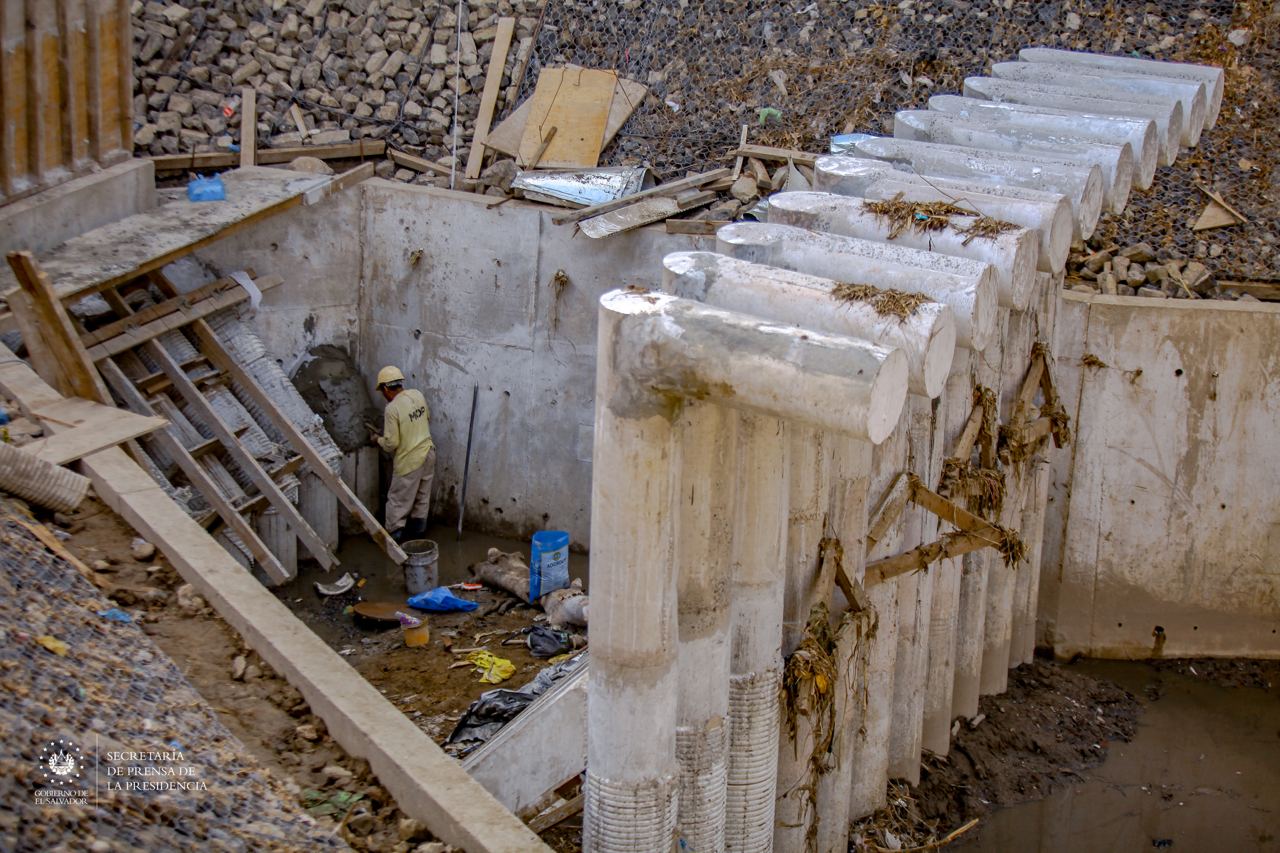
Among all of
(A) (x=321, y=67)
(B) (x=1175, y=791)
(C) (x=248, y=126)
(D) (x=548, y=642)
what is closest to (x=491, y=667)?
(D) (x=548, y=642)

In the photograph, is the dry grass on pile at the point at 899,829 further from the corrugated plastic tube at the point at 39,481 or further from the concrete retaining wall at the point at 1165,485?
the corrugated plastic tube at the point at 39,481

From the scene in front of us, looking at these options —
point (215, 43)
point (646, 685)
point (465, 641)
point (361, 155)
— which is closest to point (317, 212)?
point (361, 155)

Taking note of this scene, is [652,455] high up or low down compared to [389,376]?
up

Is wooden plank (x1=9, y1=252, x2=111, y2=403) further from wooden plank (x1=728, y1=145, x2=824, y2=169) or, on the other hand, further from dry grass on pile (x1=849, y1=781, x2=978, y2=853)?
wooden plank (x1=728, y1=145, x2=824, y2=169)

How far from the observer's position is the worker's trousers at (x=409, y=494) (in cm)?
1496

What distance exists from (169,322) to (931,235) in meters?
7.40

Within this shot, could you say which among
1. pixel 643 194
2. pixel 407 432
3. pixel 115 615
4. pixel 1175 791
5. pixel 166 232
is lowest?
pixel 1175 791

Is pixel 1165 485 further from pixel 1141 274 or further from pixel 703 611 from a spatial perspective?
pixel 703 611

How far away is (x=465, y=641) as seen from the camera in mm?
13539

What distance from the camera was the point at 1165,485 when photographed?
45.2 feet

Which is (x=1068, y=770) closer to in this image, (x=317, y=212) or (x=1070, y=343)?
(x=1070, y=343)

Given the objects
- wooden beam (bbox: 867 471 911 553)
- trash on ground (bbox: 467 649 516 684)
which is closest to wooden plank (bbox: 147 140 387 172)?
trash on ground (bbox: 467 649 516 684)

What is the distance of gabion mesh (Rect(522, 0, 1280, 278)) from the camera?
15438 mm

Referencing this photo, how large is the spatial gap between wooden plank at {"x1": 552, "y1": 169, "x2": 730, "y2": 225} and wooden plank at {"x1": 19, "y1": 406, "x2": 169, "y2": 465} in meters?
4.82
